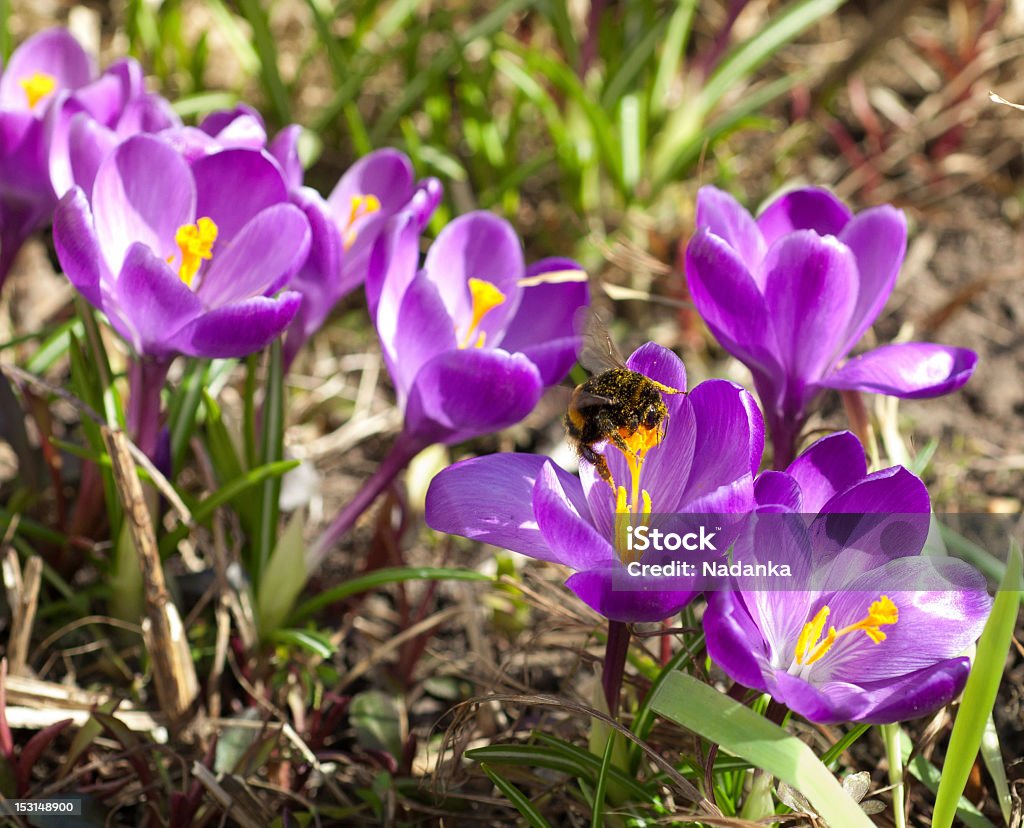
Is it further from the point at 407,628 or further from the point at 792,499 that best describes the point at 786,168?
the point at 792,499

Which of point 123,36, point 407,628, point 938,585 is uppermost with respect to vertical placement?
point 123,36

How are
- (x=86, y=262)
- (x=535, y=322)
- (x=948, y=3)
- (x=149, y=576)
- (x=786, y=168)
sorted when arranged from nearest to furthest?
1. (x=86, y=262)
2. (x=149, y=576)
3. (x=535, y=322)
4. (x=786, y=168)
5. (x=948, y=3)

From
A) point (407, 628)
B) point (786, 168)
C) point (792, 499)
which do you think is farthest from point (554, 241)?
point (792, 499)

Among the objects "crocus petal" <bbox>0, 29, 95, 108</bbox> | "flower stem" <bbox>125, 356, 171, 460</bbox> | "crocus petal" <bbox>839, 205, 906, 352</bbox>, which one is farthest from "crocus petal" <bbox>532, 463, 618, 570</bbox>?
"crocus petal" <bbox>0, 29, 95, 108</bbox>

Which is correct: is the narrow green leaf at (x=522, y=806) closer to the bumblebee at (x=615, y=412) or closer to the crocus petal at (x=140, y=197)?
the bumblebee at (x=615, y=412)

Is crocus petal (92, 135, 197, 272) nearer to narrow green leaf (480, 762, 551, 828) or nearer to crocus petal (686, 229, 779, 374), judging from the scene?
crocus petal (686, 229, 779, 374)

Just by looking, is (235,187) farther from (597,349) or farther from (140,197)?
(597,349)

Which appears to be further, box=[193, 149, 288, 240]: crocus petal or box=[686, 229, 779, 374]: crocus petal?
box=[193, 149, 288, 240]: crocus petal
